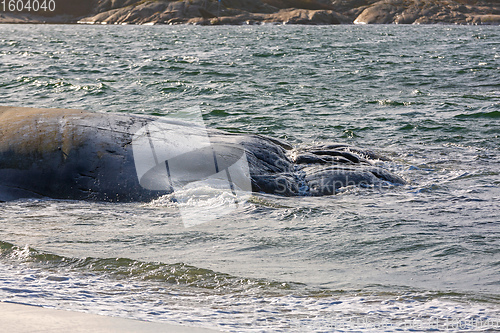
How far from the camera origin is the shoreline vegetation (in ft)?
301

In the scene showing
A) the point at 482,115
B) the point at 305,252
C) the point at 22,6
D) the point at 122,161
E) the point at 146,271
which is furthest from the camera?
the point at 22,6

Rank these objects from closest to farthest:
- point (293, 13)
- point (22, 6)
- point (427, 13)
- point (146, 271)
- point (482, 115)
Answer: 1. point (146, 271)
2. point (482, 115)
3. point (427, 13)
4. point (293, 13)
5. point (22, 6)

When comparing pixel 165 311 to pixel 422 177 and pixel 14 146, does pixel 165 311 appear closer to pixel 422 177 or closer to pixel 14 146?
pixel 14 146

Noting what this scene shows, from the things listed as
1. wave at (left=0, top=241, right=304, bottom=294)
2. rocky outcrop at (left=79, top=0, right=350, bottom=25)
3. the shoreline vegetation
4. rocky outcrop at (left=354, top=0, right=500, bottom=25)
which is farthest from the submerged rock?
rocky outcrop at (left=354, top=0, right=500, bottom=25)

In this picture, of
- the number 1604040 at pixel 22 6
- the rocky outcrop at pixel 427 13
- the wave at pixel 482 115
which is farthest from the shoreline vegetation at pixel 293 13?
the wave at pixel 482 115

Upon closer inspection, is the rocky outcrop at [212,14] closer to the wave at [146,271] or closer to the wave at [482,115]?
the wave at [482,115]

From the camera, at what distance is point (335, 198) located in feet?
20.9

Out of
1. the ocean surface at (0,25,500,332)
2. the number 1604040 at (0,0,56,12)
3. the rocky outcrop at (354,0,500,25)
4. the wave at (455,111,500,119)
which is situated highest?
the number 1604040 at (0,0,56,12)

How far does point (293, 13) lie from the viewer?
9875 centimetres

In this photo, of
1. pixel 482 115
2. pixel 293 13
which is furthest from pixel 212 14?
pixel 482 115

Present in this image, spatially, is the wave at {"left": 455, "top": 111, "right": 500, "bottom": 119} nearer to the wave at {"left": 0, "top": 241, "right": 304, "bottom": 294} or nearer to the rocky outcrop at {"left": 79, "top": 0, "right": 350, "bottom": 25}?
the wave at {"left": 0, "top": 241, "right": 304, "bottom": 294}

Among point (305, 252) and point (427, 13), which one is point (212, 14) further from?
point (305, 252)

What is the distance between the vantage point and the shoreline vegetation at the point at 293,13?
91.8m

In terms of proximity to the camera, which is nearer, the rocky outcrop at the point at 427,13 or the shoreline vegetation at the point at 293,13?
the rocky outcrop at the point at 427,13
